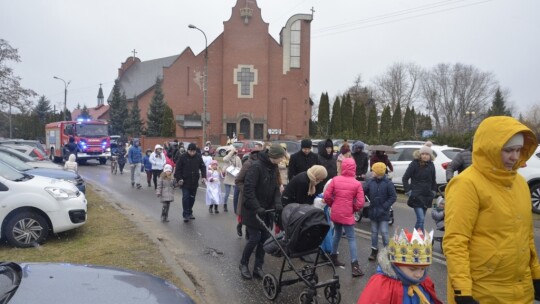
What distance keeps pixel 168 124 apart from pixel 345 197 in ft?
161

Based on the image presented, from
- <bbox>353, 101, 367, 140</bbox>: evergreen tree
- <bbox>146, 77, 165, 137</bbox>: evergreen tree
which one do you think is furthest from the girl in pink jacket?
<bbox>353, 101, 367, 140</bbox>: evergreen tree

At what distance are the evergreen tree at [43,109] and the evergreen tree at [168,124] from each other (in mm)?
47460

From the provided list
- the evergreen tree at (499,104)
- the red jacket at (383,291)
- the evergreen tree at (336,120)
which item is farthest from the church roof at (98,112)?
the red jacket at (383,291)

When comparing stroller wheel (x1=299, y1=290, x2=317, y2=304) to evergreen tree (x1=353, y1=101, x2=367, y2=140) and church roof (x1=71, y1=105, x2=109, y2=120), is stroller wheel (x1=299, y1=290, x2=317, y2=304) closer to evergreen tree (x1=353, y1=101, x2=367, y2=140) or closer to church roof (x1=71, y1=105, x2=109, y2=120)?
evergreen tree (x1=353, y1=101, x2=367, y2=140)

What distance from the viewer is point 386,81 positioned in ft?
286

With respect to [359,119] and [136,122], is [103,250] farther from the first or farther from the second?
[136,122]

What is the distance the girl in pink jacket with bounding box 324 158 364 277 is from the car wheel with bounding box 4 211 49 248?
4979 millimetres

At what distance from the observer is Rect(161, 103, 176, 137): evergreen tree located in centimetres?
5325

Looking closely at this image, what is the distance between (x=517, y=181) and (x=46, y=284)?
3295 mm

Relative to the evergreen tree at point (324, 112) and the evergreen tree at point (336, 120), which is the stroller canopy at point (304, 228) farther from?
the evergreen tree at point (324, 112)

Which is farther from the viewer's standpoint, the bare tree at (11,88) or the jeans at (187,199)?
the bare tree at (11,88)

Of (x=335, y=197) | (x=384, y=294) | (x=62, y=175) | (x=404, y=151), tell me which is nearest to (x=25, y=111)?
(x=62, y=175)

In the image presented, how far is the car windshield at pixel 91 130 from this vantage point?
2925 centimetres

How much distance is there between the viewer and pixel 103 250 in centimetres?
718
